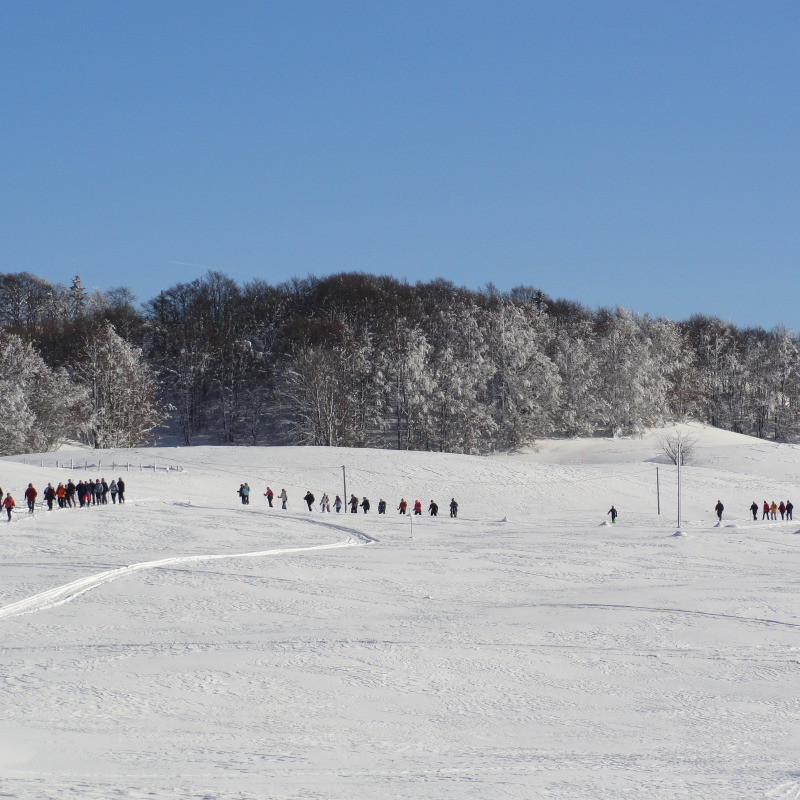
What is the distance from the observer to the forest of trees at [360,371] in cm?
6569

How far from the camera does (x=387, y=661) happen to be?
15.0 metres

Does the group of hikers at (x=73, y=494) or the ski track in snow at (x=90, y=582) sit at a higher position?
the group of hikers at (x=73, y=494)

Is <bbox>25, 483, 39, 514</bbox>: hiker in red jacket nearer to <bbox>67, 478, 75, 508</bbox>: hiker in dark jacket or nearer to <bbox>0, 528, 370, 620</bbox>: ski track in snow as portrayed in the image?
<bbox>67, 478, 75, 508</bbox>: hiker in dark jacket

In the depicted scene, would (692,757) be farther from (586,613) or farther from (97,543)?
(97,543)

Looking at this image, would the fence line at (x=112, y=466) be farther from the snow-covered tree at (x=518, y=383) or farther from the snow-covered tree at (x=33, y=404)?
the snow-covered tree at (x=518, y=383)

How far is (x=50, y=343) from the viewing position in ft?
247

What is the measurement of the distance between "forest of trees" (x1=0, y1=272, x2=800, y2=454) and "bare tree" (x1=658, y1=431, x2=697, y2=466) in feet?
12.9

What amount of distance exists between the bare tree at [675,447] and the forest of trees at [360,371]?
12.9ft

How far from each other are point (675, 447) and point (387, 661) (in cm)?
5721

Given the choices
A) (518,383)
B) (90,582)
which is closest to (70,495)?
(90,582)

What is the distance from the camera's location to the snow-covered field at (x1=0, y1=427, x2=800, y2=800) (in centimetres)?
991

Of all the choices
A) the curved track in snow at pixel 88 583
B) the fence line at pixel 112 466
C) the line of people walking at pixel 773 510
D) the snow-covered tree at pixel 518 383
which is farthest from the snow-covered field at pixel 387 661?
the snow-covered tree at pixel 518 383

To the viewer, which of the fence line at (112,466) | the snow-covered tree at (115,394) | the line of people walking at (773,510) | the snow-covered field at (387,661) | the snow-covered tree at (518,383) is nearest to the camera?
the snow-covered field at (387,661)

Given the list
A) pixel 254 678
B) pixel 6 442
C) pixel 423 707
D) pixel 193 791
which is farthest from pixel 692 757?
pixel 6 442
